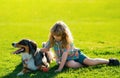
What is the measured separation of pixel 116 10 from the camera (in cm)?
3259

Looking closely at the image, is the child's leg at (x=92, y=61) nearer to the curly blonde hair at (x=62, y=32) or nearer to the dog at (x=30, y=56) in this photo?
the curly blonde hair at (x=62, y=32)

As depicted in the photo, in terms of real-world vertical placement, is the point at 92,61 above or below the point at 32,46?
below

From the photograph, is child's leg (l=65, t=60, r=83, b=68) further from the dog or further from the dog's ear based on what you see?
the dog's ear

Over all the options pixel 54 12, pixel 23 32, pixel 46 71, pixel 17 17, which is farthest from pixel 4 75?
pixel 54 12

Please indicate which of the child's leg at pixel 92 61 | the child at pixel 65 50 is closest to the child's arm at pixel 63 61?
the child at pixel 65 50

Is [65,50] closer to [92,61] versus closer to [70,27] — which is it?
[92,61]

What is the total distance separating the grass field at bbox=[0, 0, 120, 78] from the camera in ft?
34.3

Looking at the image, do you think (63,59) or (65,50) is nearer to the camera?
(63,59)

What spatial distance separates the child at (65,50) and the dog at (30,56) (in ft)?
1.34

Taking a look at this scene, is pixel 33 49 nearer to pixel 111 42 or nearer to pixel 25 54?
pixel 25 54

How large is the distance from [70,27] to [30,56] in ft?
43.5

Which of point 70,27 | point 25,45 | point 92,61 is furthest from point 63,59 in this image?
point 70,27

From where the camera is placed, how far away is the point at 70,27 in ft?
76.7

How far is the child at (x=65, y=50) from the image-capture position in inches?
409
